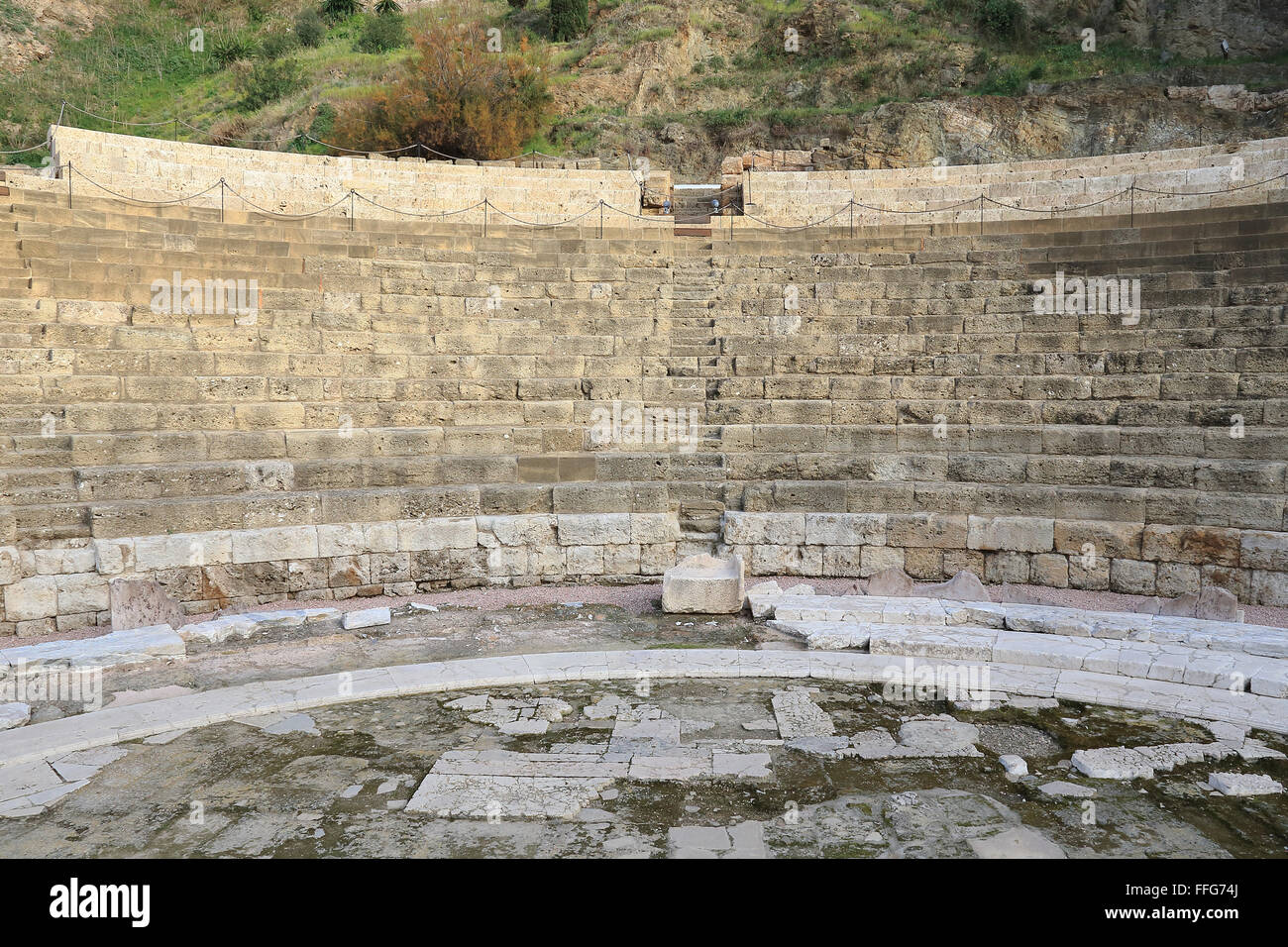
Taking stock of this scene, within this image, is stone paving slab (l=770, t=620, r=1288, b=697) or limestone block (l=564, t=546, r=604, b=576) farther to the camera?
limestone block (l=564, t=546, r=604, b=576)

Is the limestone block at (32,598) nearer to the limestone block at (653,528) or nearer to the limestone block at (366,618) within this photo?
the limestone block at (366,618)

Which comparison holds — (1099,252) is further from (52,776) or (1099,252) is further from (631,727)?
(52,776)

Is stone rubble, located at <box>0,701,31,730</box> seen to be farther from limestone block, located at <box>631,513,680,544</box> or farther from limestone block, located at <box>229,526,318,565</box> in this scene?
limestone block, located at <box>631,513,680,544</box>

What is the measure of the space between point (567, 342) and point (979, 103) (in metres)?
13.2

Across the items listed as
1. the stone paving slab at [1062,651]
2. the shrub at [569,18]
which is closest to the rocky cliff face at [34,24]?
the shrub at [569,18]

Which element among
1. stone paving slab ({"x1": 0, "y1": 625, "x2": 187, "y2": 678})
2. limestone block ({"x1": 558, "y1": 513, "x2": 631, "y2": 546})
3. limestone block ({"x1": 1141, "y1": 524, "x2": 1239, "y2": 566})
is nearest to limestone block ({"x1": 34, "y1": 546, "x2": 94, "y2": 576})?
stone paving slab ({"x1": 0, "y1": 625, "x2": 187, "y2": 678})

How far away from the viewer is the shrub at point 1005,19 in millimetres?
22500

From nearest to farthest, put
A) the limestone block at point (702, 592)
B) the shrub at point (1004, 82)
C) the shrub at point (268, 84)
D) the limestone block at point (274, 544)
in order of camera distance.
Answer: the limestone block at point (702, 592)
the limestone block at point (274, 544)
the shrub at point (1004, 82)
the shrub at point (268, 84)

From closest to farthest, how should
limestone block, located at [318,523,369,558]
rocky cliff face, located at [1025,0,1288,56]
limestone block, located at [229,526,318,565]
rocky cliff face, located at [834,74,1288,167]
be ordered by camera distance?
limestone block, located at [229,526,318,565], limestone block, located at [318,523,369,558], rocky cliff face, located at [834,74,1288,167], rocky cliff face, located at [1025,0,1288,56]

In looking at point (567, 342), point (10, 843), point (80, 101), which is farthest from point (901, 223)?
point (80, 101)

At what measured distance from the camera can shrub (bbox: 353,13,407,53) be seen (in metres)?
27.0

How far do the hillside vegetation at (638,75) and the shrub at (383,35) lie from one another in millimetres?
64

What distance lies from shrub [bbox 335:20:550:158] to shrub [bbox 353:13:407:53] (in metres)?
6.18

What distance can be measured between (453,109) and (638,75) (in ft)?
18.8
